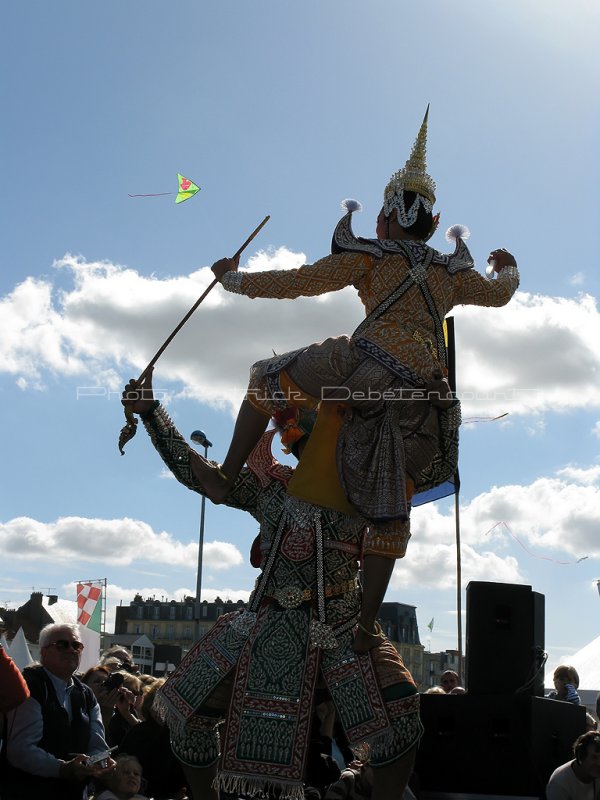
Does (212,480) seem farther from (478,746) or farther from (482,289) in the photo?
(478,746)

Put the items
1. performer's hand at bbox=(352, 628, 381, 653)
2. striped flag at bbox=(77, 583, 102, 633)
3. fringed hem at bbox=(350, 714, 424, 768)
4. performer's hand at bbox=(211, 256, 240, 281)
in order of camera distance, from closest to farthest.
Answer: fringed hem at bbox=(350, 714, 424, 768) → performer's hand at bbox=(352, 628, 381, 653) → performer's hand at bbox=(211, 256, 240, 281) → striped flag at bbox=(77, 583, 102, 633)

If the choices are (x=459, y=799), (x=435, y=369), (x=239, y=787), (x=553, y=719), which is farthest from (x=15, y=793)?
(x=553, y=719)

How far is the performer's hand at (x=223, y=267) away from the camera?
4973mm

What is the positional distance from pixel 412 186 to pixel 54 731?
329 centimetres

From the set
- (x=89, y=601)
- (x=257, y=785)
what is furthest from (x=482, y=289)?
(x=89, y=601)

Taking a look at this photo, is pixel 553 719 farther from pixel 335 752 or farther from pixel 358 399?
pixel 358 399

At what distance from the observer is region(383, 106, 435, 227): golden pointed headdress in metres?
5.06

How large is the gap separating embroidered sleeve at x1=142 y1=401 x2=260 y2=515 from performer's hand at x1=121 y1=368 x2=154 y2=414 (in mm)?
52

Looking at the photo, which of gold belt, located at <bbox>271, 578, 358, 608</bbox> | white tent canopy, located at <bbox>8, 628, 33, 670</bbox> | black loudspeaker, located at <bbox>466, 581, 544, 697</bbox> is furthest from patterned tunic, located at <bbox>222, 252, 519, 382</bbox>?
white tent canopy, located at <bbox>8, 628, 33, 670</bbox>

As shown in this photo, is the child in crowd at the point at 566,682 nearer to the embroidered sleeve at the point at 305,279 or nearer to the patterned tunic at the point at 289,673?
the patterned tunic at the point at 289,673

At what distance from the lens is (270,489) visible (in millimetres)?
5117

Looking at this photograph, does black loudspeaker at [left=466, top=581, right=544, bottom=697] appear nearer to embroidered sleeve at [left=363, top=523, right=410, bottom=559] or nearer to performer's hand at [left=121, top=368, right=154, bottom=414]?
embroidered sleeve at [left=363, top=523, right=410, bottom=559]

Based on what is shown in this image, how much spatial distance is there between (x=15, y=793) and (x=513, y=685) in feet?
9.07

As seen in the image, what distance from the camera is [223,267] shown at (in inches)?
196
